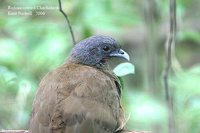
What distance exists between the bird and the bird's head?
24 centimetres

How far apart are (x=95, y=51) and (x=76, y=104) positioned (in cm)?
116

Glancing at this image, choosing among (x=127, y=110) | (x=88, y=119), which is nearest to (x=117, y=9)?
(x=127, y=110)

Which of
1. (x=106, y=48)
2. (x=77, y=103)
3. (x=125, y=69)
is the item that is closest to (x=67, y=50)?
(x=106, y=48)

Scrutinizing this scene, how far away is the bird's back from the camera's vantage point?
509 cm

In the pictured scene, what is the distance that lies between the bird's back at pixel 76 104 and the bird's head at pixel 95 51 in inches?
18.4

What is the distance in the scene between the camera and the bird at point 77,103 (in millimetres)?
5098

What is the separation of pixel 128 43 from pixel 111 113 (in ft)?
15.1

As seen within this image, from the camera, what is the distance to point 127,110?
5.85 meters

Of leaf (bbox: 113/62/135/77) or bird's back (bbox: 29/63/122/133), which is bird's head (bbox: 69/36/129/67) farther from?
leaf (bbox: 113/62/135/77)

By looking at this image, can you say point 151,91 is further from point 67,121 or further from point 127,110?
point 127,110

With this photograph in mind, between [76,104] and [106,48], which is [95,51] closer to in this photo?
[106,48]

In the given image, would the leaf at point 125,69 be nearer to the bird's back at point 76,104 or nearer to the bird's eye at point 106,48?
the bird's back at point 76,104

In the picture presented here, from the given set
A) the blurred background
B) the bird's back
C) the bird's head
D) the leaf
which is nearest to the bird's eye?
the bird's head

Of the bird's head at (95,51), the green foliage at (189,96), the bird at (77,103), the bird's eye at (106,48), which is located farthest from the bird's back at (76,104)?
the green foliage at (189,96)
